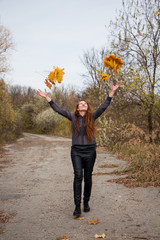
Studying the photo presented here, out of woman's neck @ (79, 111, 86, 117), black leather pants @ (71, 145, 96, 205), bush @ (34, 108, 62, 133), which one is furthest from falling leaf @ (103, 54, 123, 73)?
bush @ (34, 108, 62, 133)

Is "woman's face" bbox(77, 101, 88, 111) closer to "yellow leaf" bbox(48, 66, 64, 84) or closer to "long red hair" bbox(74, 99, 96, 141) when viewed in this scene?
"long red hair" bbox(74, 99, 96, 141)

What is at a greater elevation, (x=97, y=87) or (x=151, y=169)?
(x=97, y=87)

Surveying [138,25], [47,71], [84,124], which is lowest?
[84,124]

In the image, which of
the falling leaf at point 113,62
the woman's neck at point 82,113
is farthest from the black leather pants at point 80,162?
the falling leaf at point 113,62

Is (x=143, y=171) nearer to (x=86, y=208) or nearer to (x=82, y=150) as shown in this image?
(x=86, y=208)

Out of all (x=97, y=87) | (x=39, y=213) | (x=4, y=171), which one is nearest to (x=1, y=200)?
(x=39, y=213)

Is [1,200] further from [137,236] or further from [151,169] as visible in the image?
[151,169]

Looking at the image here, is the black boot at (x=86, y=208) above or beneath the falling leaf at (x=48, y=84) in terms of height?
beneath

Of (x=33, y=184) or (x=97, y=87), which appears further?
(x=97, y=87)

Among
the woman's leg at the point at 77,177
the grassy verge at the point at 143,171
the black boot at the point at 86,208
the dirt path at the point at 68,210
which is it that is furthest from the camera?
the grassy verge at the point at 143,171

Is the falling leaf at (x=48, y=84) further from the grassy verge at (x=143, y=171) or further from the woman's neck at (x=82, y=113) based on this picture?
the grassy verge at (x=143, y=171)

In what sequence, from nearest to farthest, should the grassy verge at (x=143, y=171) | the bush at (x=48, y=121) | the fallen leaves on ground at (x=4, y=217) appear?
the fallen leaves on ground at (x=4, y=217) → the grassy verge at (x=143, y=171) → the bush at (x=48, y=121)

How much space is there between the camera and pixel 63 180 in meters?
7.40

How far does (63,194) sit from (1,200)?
1.31 m
